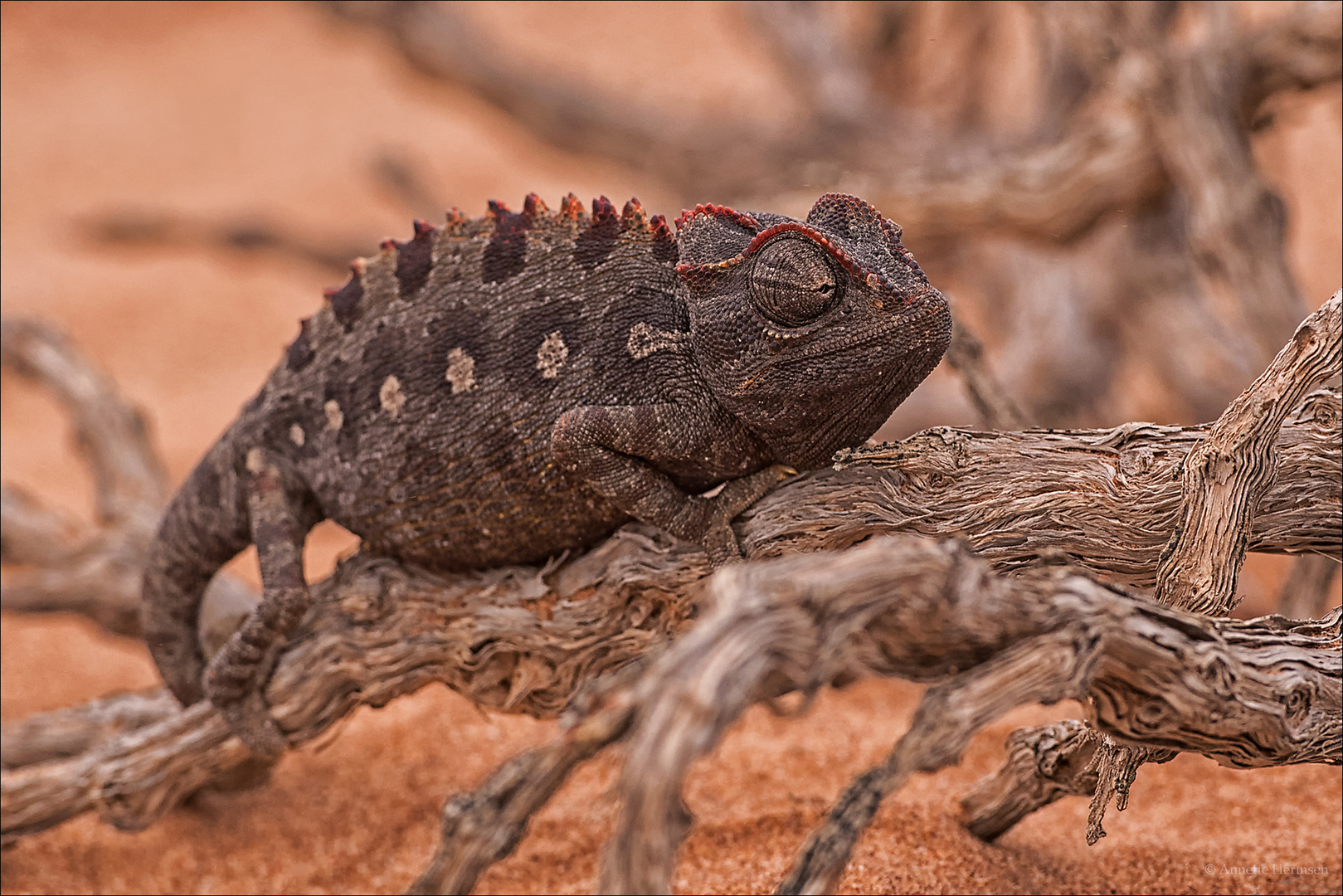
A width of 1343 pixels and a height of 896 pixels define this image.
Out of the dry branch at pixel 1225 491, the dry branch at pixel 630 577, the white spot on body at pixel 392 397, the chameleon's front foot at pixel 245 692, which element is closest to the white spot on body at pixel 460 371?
the white spot on body at pixel 392 397

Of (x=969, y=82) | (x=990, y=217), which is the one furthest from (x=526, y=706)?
(x=969, y=82)

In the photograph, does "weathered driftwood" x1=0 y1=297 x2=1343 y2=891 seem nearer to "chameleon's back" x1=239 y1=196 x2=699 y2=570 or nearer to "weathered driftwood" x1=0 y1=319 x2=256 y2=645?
"chameleon's back" x1=239 y1=196 x2=699 y2=570

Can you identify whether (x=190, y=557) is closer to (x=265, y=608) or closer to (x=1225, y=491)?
(x=265, y=608)

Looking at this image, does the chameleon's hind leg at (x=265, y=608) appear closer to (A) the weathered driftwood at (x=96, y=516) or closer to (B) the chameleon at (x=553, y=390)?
(B) the chameleon at (x=553, y=390)

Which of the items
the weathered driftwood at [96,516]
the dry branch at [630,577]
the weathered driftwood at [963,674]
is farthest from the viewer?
the weathered driftwood at [96,516]

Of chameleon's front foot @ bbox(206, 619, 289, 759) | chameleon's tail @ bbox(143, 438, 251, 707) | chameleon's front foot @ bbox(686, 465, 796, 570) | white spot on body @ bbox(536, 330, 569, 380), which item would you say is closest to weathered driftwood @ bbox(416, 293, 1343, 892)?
chameleon's front foot @ bbox(686, 465, 796, 570)

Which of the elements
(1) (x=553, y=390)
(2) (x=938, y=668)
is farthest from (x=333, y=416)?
(2) (x=938, y=668)

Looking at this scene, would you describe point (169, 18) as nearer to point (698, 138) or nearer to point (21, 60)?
point (21, 60)
